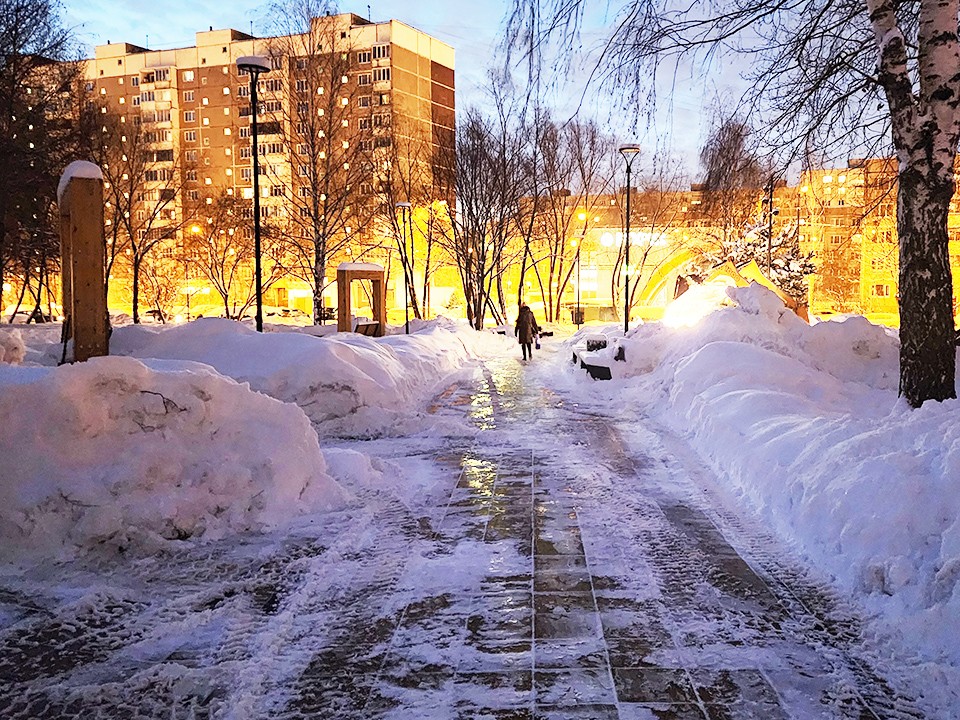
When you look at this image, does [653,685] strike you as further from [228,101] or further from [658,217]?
[228,101]

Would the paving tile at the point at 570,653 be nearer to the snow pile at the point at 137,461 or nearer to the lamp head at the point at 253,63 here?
the snow pile at the point at 137,461

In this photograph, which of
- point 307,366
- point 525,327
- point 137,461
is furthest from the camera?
point 525,327

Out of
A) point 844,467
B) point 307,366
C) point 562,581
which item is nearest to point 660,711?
point 562,581

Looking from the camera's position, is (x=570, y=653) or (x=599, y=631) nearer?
(x=570, y=653)

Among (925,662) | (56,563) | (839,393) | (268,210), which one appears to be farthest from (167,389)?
(268,210)

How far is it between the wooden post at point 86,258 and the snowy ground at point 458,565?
2.13 metres

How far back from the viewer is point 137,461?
572 centimetres

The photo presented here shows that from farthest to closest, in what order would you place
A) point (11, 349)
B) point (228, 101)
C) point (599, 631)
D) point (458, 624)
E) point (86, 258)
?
point (228, 101), point (11, 349), point (86, 258), point (458, 624), point (599, 631)

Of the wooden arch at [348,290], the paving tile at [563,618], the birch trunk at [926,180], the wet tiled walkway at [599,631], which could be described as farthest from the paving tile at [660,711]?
the wooden arch at [348,290]

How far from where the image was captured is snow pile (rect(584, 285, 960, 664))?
4129 mm

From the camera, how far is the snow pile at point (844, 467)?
13.5 ft

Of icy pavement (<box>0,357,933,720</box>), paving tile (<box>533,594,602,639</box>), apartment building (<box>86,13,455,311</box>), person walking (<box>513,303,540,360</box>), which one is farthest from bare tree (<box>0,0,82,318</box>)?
paving tile (<box>533,594,602,639</box>)

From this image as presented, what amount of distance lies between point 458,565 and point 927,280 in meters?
5.37

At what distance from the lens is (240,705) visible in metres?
3.31
